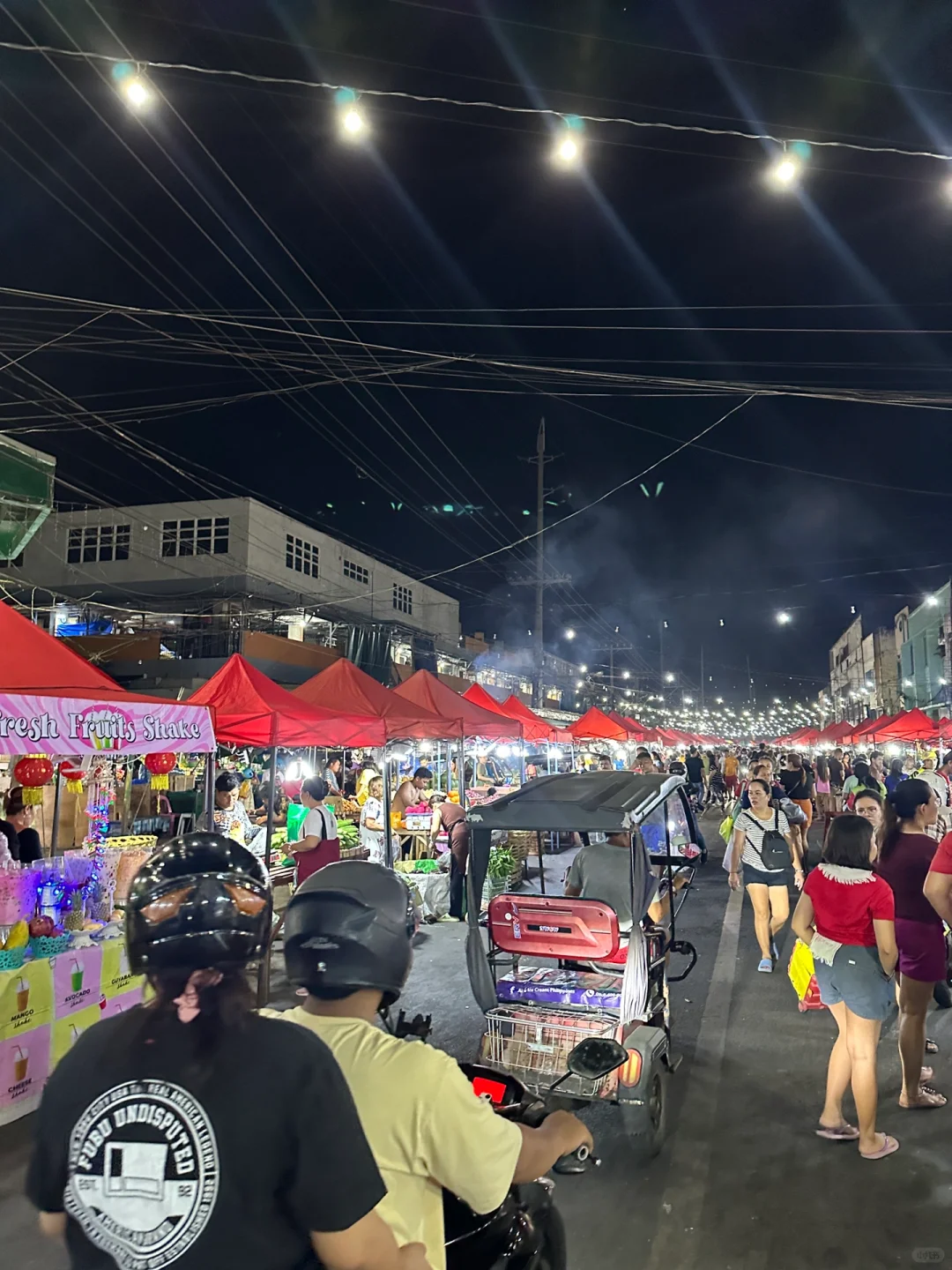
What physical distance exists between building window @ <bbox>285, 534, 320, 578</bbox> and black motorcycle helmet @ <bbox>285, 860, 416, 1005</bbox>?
3076 centimetres

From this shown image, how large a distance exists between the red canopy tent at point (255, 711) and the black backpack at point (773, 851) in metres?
5.55

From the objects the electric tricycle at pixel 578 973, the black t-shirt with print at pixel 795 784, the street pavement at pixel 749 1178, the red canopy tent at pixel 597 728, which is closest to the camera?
the street pavement at pixel 749 1178

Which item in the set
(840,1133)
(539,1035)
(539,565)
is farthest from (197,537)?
(840,1133)

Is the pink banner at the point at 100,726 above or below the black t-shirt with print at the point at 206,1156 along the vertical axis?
above

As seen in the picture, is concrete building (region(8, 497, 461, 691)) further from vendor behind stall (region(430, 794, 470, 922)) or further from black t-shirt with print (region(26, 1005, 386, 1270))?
black t-shirt with print (region(26, 1005, 386, 1270))

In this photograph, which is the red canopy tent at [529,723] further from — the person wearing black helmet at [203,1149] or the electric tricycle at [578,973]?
the person wearing black helmet at [203,1149]

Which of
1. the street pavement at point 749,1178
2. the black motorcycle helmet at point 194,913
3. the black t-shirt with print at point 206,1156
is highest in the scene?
the black motorcycle helmet at point 194,913

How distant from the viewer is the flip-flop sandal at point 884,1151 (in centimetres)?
423

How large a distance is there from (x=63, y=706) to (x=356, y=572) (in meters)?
32.5

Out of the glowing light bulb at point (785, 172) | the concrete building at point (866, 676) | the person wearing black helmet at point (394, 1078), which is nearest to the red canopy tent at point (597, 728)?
the glowing light bulb at point (785, 172)

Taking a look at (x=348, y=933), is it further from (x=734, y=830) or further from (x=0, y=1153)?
(x=734, y=830)

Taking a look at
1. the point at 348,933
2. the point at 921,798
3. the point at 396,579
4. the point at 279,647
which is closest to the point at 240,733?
the point at 921,798

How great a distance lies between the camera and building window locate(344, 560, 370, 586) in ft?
121

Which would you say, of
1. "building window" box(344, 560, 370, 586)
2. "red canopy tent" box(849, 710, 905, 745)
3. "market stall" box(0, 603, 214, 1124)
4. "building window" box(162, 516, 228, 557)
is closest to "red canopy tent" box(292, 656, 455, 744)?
"market stall" box(0, 603, 214, 1124)
